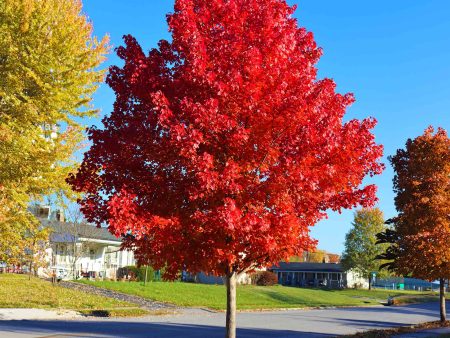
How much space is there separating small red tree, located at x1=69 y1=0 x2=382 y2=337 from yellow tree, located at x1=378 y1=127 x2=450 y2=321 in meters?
12.9

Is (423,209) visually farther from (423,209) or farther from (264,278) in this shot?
(264,278)

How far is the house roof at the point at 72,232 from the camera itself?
3811cm

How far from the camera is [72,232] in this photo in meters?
37.3

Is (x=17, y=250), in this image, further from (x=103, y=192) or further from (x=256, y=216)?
(x=256, y=216)

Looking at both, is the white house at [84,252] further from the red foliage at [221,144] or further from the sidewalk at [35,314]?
the red foliage at [221,144]

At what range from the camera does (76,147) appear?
61.4 ft

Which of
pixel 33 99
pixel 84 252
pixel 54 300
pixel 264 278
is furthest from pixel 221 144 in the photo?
pixel 264 278

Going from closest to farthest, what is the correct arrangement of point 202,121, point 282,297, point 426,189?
point 202,121 < point 426,189 < point 282,297

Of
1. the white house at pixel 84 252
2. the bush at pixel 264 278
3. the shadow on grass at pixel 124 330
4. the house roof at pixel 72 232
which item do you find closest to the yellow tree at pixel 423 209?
the shadow on grass at pixel 124 330

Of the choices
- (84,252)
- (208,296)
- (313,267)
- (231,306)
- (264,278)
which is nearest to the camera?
(231,306)

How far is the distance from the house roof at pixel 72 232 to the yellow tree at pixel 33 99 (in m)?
18.4

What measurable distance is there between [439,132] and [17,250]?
747 inches

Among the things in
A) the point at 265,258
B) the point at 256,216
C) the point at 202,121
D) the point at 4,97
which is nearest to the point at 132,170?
the point at 202,121

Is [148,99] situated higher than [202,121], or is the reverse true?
[148,99]
